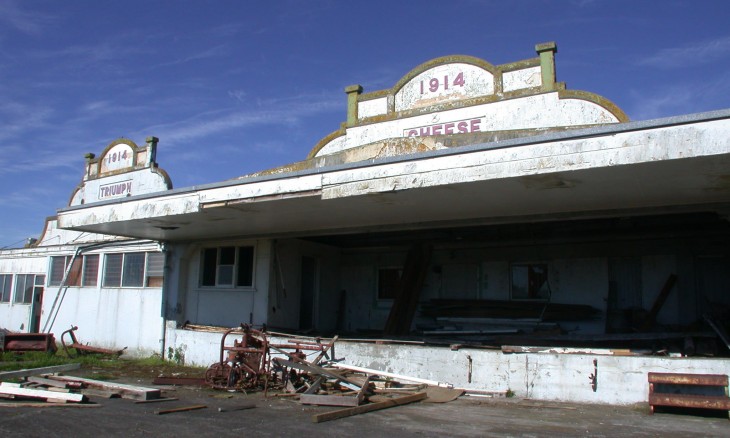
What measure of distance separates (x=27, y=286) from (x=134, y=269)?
7.61 meters

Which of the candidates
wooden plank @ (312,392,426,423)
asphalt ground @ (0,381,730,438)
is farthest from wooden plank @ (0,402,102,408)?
wooden plank @ (312,392,426,423)

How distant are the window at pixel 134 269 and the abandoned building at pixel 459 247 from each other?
2.4 inches

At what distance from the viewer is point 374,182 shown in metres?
9.39

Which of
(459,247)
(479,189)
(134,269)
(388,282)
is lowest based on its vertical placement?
(388,282)

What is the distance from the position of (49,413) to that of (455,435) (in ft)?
19.2

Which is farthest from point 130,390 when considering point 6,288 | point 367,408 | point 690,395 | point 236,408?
point 6,288

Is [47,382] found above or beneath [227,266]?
beneath

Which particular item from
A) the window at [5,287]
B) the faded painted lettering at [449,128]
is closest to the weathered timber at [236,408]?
the faded painted lettering at [449,128]

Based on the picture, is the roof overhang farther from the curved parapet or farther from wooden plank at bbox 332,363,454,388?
wooden plank at bbox 332,363,454,388

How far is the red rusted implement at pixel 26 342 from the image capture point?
51.9ft

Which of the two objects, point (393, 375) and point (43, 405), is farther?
point (393, 375)

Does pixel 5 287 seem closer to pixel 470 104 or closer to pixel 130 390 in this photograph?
pixel 130 390

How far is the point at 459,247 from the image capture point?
48.5ft

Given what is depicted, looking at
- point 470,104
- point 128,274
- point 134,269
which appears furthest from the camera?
point 128,274
